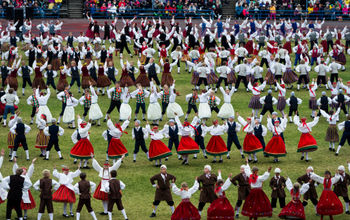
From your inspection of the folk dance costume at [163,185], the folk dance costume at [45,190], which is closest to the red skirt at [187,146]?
the folk dance costume at [163,185]

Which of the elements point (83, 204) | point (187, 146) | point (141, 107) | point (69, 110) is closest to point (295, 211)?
point (187, 146)

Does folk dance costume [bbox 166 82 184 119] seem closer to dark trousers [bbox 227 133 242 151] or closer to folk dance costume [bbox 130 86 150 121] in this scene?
folk dance costume [bbox 130 86 150 121]

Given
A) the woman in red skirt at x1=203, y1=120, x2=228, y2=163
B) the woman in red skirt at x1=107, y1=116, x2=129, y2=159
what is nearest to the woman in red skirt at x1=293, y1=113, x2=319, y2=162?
the woman in red skirt at x1=203, y1=120, x2=228, y2=163

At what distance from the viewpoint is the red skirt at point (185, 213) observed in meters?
→ 18.1

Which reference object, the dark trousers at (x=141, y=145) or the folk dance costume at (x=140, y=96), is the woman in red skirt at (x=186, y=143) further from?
the folk dance costume at (x=140, y=96)

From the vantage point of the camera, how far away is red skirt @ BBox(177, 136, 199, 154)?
76.5 ft

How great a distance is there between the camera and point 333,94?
29.4 m

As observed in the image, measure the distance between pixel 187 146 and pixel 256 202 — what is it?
5.22 m

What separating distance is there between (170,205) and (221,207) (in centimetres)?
194

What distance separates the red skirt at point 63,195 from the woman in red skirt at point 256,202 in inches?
191

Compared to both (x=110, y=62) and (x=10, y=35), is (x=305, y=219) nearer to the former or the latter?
(x=110, y=62)

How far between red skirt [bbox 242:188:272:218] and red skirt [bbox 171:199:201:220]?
4.63 feet

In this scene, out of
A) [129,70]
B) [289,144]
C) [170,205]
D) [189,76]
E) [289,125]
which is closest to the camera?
[170,205]

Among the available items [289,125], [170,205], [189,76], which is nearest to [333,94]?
[289,125]
